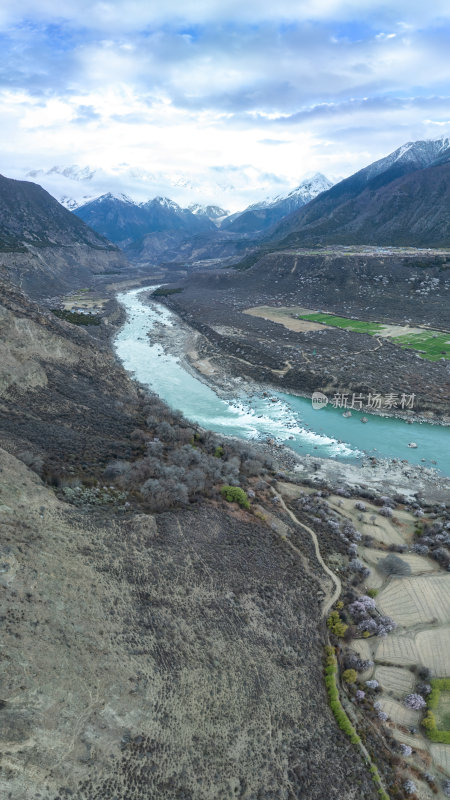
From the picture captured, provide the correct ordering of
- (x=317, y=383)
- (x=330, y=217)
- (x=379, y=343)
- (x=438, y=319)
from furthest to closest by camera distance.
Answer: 1. (x=330, y=217)
2. (x=438, y=319)
3. (x=379, y=343)
4. (x=317, y=383)

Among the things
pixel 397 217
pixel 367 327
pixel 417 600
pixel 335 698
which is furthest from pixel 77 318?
pixel 397 217

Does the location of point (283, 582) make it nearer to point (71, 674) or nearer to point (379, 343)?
point (71, 674)

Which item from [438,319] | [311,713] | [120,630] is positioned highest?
[438,319]

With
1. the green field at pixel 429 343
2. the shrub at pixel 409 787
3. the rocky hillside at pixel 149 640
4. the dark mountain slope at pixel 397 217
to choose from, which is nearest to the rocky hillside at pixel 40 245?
the dark mountain slope at pixel 397 217

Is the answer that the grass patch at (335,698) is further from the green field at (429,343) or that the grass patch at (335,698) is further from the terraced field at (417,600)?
the green field at (429,343)

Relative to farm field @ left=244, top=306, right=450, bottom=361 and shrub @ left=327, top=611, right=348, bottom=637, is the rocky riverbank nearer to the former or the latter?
shrub @ left=327, top=611, right=348, bottom=637

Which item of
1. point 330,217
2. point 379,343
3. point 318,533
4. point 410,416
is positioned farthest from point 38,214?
point 318,533
